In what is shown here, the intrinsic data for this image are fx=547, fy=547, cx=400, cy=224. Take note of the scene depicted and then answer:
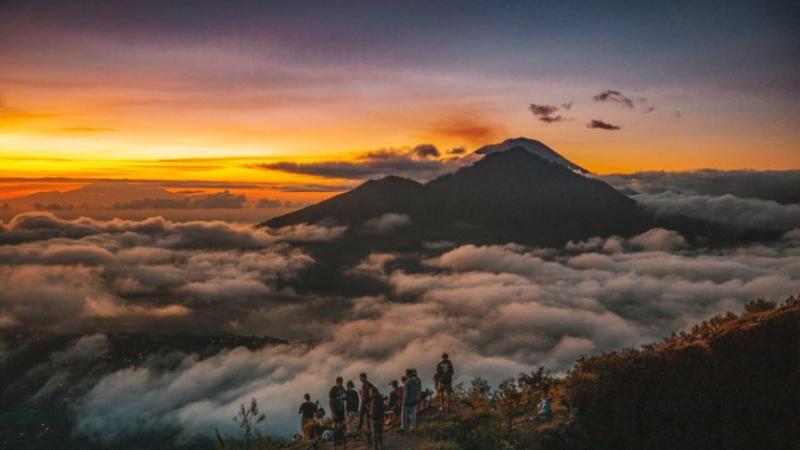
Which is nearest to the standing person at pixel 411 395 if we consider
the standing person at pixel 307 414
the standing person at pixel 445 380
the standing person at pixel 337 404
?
the standing person at pixel 445 380

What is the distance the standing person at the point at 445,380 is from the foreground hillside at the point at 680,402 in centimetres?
258

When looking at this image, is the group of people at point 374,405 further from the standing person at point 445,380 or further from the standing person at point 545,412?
the standing person at point 545,412

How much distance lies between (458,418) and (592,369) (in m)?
3.64

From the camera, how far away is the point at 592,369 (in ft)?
44.0

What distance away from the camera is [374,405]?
13688 mm

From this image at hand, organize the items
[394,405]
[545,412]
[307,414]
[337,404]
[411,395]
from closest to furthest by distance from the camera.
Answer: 1. [545,412]
2. [411,395]
3. [337,404]
4. [307,414]
5. [394,405]

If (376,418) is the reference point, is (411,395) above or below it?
above

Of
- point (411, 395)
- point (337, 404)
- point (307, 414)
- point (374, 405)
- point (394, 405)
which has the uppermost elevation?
point (374, 405)

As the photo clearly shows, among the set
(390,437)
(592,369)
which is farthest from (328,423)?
(592,369)

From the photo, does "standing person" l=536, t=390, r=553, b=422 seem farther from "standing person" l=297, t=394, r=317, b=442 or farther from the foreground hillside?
"standing person" l=297, t=394, r=317, b=442

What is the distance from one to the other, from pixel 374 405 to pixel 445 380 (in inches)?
131

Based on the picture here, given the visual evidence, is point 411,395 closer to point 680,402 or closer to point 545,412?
point 545,412

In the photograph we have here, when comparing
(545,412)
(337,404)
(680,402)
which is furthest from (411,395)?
(680,402)

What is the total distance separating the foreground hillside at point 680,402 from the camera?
12.2 metres
